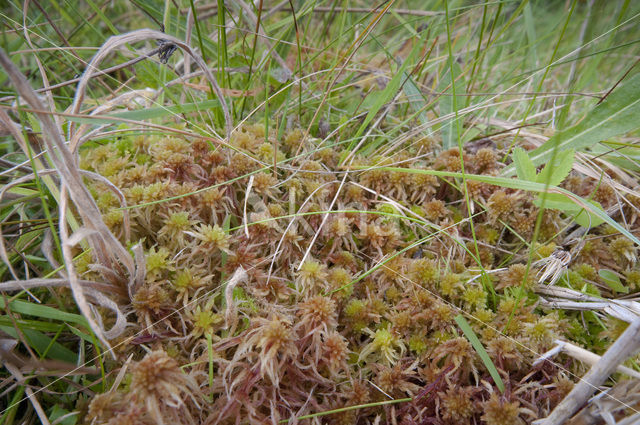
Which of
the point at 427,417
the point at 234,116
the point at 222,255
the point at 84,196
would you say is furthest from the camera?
the point at 234,116

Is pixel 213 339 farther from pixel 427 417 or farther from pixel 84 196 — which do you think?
pixel 427 417

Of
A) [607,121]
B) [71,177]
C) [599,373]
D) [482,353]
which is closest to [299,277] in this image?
[482,353]

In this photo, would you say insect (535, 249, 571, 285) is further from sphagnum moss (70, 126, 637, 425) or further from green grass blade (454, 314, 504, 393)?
green grass blade (454, 314, 504, 393)

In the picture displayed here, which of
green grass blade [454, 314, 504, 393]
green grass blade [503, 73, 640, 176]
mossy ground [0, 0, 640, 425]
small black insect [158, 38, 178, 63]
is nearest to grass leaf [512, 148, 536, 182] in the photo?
mossy ground [0, 0, 640, 425]

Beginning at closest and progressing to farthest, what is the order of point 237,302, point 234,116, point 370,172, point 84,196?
A: point 84,196
point 237,302
point 370,172
point 234,116

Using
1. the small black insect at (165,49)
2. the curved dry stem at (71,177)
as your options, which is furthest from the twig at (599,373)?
the small black insect at (165,49)

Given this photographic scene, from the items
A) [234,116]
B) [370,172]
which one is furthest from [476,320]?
[234,116]

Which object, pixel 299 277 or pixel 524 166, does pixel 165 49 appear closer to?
pixel 299 277

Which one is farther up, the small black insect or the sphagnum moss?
the small black insect

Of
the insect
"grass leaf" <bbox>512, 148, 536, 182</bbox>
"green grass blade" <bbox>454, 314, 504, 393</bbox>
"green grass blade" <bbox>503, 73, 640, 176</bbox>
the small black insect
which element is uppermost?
the small black insect
